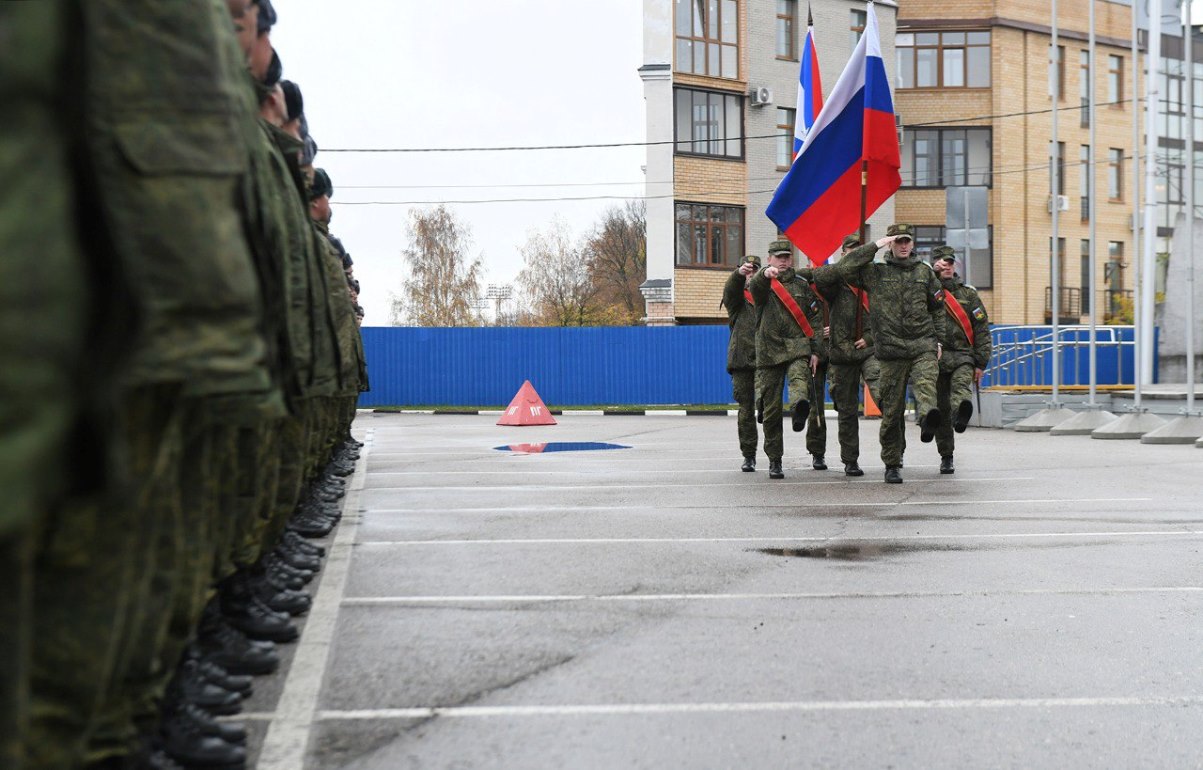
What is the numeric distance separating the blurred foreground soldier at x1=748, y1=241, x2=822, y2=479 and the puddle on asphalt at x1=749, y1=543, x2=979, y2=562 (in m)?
4.55

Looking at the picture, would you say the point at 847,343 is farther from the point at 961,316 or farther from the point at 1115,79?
the point at 1115,79

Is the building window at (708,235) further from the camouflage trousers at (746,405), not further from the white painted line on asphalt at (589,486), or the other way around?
the white painted line on asphalt at (589,486)

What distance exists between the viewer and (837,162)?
46.4ft

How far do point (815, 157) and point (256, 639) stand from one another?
1019 centimetres

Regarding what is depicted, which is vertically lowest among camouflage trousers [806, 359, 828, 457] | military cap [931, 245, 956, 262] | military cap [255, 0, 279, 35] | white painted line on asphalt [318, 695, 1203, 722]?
white painted line on asphalt [318, 695, 1203, 722]

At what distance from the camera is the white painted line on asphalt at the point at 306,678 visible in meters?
3.81

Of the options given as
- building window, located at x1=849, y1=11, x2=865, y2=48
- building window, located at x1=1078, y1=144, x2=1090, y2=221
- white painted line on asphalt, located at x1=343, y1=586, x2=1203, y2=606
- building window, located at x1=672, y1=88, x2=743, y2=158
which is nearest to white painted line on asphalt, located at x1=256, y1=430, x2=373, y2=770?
white painted line on asphalt, located at x1=343, y1=586, x2=1203, y2=606

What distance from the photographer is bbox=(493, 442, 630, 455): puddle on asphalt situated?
17330 mm

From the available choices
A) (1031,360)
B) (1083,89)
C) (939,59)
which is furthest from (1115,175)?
(1031,360)

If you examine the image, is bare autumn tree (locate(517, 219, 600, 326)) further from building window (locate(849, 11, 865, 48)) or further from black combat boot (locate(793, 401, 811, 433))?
black combat boot (locate(793, 401, 811, 433))

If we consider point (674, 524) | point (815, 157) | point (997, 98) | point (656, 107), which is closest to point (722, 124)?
point (656, 107)

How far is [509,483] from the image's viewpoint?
12.3 meters

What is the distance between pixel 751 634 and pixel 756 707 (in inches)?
44.5

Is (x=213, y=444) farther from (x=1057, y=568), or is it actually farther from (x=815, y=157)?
(x=815, y=157)
